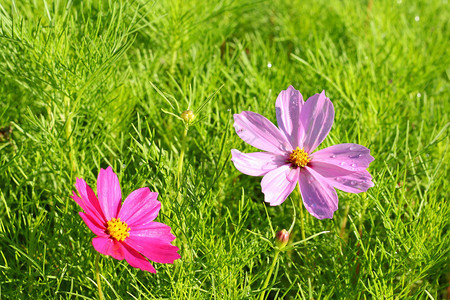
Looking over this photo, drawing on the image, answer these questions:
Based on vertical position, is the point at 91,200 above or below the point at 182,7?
below

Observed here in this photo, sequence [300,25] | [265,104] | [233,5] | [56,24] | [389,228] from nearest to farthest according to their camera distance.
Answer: [389,228] < [56,24] < [265,104] < [233,5] < [300,25]

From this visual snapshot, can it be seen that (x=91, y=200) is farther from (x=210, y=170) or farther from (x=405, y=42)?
(x=405, y=42)

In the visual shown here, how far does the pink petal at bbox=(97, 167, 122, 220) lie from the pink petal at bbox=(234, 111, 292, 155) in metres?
0.18

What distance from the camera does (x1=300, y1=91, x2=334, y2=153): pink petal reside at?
0.75 m

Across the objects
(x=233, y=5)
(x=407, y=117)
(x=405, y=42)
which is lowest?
(x=407, y=117)

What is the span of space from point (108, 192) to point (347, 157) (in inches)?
13.0

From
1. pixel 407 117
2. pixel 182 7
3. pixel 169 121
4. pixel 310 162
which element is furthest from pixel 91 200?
pixel 407 117

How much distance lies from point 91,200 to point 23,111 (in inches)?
18.7

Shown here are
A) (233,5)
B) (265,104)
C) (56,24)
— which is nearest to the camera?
(56,24)

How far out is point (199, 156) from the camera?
105cm

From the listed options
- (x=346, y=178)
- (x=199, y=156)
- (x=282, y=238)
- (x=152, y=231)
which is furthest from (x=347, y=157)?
(x=199, y=156)

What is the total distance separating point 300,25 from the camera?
1.47 m

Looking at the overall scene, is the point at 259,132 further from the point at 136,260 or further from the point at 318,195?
the point at 136,260

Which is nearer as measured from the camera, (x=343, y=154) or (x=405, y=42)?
(x=343, y=154)
